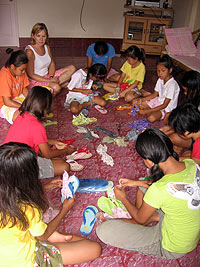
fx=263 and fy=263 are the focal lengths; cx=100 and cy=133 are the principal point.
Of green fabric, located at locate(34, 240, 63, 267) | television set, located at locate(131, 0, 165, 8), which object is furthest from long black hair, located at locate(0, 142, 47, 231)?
television set, located at locate(131, 0, 165, 8)

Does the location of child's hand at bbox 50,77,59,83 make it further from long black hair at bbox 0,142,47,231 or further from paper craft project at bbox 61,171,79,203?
long black hair at bbox 0,142,47,231

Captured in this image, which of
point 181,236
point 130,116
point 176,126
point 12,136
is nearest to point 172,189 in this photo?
point 181,236

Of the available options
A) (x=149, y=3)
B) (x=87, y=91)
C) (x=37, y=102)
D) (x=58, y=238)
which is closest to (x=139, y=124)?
(x=87, y=91)

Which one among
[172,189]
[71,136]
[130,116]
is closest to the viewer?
[172,189]

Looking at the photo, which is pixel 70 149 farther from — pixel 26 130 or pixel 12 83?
pixel 12 83

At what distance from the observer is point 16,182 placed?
3.71 ft

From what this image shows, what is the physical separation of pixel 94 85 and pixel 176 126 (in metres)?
1.88

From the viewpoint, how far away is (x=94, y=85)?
3564 millimetres

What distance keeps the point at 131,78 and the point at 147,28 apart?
2.46 meters

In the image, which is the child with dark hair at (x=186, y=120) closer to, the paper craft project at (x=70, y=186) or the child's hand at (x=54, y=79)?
the paper craft project at (x=70, y=186)

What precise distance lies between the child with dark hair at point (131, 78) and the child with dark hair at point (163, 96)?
1.20 ft

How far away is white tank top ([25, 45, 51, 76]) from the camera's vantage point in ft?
11.3

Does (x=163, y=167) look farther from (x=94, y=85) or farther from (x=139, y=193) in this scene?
(x=94, y=85)

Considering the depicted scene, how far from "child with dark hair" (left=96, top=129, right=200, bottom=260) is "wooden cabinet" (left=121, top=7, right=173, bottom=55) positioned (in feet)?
15.9
